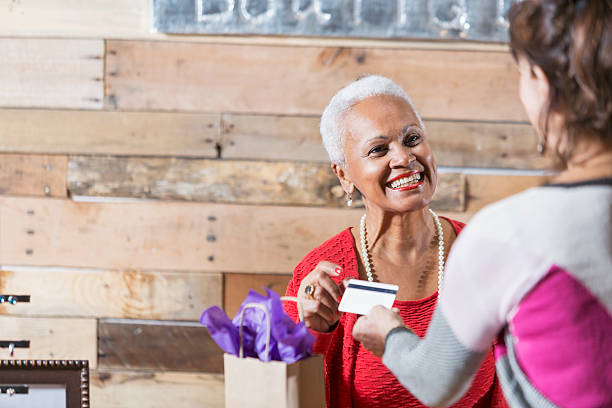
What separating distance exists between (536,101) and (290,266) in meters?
1.45

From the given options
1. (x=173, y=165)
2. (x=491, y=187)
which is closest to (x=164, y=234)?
(x=173, y=165)

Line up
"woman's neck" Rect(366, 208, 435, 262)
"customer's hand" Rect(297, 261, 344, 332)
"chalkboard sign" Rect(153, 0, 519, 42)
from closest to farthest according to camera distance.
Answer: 1. "customer's hand" Rect(297, 261, 344, 332)
2. "woman's neck" Rect(366, 208, 435, 262)
3. "chalkboard sign" Rect(153, 0, 519, 42)

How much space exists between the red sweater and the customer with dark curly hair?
0.65m

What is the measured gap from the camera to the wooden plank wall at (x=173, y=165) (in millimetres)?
2213

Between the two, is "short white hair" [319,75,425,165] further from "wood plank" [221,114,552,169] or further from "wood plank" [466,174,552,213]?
"wood plank" [466,174,552,213]

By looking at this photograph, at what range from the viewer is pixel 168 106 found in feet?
7.33

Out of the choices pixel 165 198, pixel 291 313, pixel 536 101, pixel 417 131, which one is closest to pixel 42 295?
pixel 165 198

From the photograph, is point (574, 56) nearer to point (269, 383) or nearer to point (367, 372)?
point (269, 383)

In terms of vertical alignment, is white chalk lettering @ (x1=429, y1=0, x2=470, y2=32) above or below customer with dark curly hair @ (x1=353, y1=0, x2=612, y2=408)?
above

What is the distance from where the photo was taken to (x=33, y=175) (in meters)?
2.27

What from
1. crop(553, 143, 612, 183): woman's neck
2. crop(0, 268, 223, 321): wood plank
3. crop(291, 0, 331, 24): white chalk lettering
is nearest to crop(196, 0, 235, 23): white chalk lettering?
crop(291, 0, 331, 24): white chalk lettering

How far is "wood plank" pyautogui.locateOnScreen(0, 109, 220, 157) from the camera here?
7.32ft

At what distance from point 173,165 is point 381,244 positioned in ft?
2.99

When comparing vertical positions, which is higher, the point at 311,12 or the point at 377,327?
the point at 311,12
